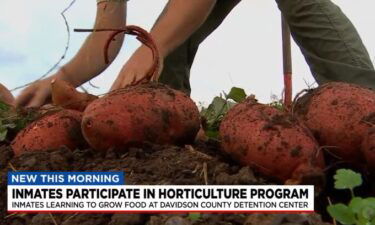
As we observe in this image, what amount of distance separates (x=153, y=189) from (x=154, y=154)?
189mm

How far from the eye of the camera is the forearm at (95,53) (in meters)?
2.64

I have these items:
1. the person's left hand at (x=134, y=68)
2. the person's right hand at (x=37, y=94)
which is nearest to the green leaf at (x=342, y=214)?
the person's left hand at (x=134, y=68)

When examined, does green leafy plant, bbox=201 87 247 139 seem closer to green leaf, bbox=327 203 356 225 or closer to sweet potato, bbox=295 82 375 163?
sweet potato, bbox=295 82 375 163

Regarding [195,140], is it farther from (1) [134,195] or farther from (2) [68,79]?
(2) [68,79]

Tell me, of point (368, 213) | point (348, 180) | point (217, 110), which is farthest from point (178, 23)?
point (368, 213)

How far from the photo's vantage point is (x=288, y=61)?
4.09 metres

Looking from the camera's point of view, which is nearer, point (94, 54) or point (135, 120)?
point (135, 120)

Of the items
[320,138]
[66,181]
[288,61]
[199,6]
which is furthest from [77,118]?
[288,61]

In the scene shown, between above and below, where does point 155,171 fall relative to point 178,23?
below

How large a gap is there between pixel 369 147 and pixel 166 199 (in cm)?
49

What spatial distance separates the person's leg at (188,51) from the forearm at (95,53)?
56cm

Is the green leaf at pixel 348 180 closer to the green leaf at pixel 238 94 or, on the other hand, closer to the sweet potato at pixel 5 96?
the green leaf at pixel 238 94

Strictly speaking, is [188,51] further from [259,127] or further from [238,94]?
[259,127]

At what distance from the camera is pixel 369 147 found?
1.40 m
